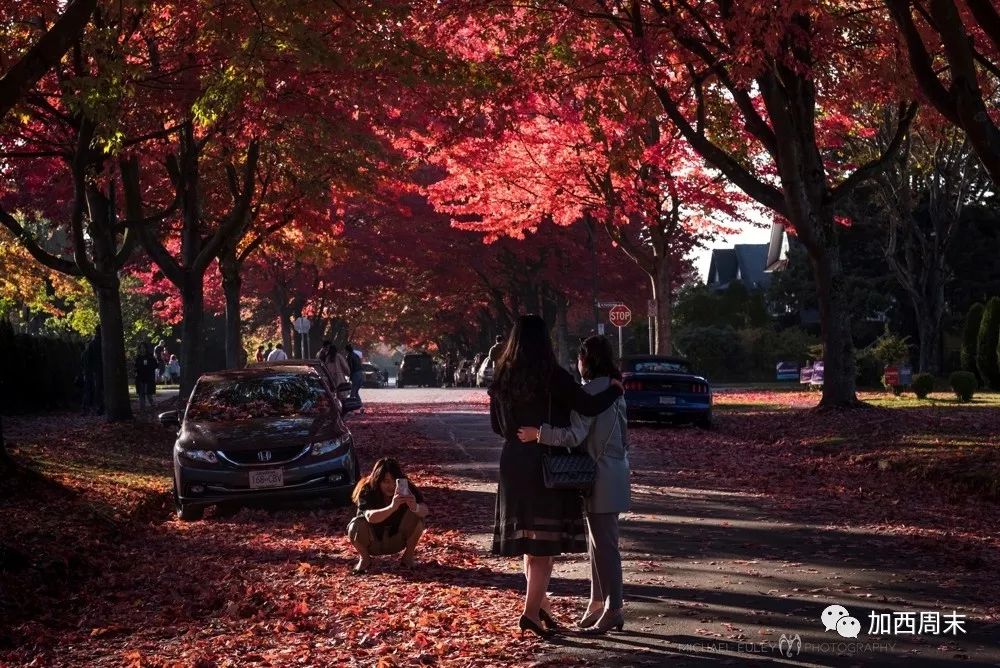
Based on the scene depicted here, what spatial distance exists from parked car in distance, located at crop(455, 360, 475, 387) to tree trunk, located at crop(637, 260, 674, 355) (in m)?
31.4

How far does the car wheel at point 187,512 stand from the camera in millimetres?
14828

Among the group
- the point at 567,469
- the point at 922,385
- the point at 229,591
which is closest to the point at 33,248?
the point at 229,591

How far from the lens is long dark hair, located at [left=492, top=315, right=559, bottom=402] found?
8.01 metres

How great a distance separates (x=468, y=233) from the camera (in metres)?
54.5

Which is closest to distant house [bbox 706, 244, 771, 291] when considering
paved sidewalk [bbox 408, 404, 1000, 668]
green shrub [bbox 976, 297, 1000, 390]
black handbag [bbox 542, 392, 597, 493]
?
green shrub [bbox 976, 297, 1000, 390]

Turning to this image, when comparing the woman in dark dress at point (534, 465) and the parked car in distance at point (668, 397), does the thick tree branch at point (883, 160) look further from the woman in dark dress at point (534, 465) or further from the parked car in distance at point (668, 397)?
the woman in dark dress at point (534, 465)

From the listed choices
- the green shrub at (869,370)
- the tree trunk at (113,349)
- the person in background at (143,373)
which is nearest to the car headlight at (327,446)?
the tree trunk at (113,349)

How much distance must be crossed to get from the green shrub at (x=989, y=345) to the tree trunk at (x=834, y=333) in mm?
15025

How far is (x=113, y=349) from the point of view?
24.6 metres

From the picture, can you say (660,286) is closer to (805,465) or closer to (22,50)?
(805,465)

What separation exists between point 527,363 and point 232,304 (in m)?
30.2

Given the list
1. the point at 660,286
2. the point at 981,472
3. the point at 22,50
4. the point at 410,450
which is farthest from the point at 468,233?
the point at 981,472

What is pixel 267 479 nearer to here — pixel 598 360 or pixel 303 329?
pixel 598 360

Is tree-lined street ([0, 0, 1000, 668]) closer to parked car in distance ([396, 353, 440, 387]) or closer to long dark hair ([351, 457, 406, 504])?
long dark hair ([351, 457, 406, 504])
